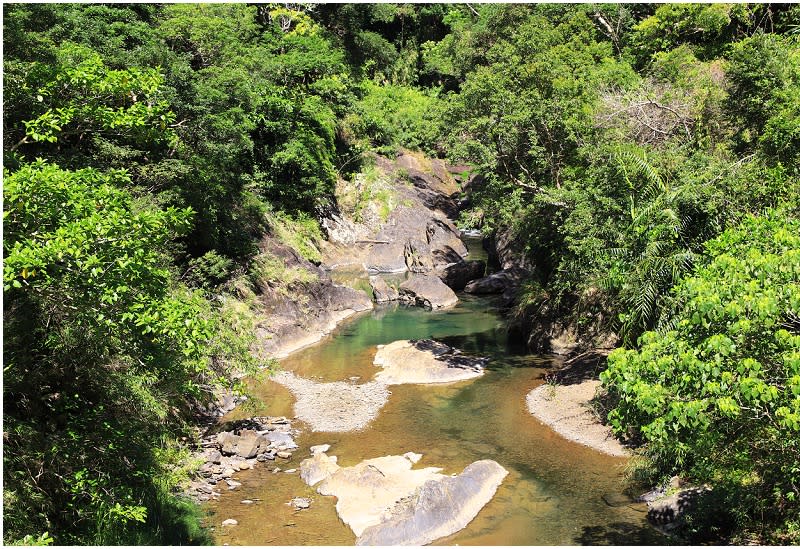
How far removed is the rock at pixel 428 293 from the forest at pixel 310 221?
6.00 meters

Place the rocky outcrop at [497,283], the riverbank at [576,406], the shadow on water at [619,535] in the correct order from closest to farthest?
the shadow on water at [619,535], the riverbank at [576,406], the rocky outcrop at [497,283]

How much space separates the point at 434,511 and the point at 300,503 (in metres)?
3.42

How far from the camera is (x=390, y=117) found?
53.2 metres

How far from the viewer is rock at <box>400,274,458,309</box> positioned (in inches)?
→ 1342

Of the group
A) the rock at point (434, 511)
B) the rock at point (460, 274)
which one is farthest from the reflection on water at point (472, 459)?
the rock at point (460, 274)

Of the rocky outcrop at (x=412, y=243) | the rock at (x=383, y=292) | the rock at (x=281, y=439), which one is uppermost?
the rocky outcrop at (x=412, y=243)

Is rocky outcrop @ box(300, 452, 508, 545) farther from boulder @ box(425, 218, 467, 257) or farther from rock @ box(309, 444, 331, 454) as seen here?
boulder @ box(425, 218, 467, 257)

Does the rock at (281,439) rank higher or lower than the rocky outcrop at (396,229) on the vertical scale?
lower

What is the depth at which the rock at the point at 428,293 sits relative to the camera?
3409 centimetres

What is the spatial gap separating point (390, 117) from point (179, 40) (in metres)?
23.8

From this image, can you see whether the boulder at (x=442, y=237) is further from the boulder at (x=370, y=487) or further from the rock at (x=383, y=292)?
the boulder at (x=370, y=487)

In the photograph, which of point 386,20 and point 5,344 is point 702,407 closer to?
point 5,344

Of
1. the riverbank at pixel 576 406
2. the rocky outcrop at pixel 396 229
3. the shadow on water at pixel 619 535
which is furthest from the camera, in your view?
the rocky outcrop at pixel 396 229

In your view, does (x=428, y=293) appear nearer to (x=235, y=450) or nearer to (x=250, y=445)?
(x=250, y=445)
